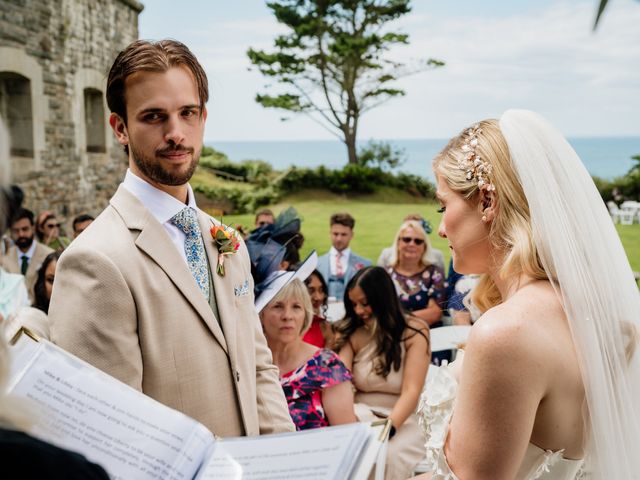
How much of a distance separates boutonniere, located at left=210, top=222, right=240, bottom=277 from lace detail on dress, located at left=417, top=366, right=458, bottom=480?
0.84 m

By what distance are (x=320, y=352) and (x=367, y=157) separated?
982 inches

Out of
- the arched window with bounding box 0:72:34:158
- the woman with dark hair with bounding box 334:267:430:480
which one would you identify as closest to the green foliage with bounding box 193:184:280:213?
the arched window with bounding box 0:72:34:158

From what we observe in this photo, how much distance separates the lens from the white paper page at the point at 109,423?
1.36m

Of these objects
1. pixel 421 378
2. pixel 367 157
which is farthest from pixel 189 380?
pixel 367 157

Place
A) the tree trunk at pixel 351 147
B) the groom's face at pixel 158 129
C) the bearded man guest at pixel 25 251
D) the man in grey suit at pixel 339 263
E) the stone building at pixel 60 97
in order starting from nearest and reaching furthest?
1. the groom's face at pixel 158 129
2. the bearded man guest at pixel 25 251
3. the man in grey suit at pixel 339 263
4. the stone building at pixel 60 97
5. the tree trunk at pixel 351 147

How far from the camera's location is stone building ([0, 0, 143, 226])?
32.8 ft

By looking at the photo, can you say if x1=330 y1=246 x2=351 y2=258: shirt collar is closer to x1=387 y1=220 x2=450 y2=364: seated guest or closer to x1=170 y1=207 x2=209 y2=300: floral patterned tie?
x1=387 y1=220 x2=450 y2=364: seated guest

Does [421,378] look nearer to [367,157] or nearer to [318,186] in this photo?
[318,186]

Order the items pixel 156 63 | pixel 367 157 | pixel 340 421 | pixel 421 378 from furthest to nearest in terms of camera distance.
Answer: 1. pixel 367 157
2. pixel 421 378
3. pixel 340 421
4. pixel 156 63

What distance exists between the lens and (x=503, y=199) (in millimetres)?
1844

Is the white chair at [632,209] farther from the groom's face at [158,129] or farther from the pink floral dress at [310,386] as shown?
the groom's face at [158,129]

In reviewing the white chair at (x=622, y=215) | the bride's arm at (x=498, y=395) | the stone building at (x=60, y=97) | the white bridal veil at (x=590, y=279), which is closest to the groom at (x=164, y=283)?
the bride's arm at (x=498, y=395)

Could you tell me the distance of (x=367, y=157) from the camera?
2831 centimetres

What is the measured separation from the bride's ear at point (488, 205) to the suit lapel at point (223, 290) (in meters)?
0.89
